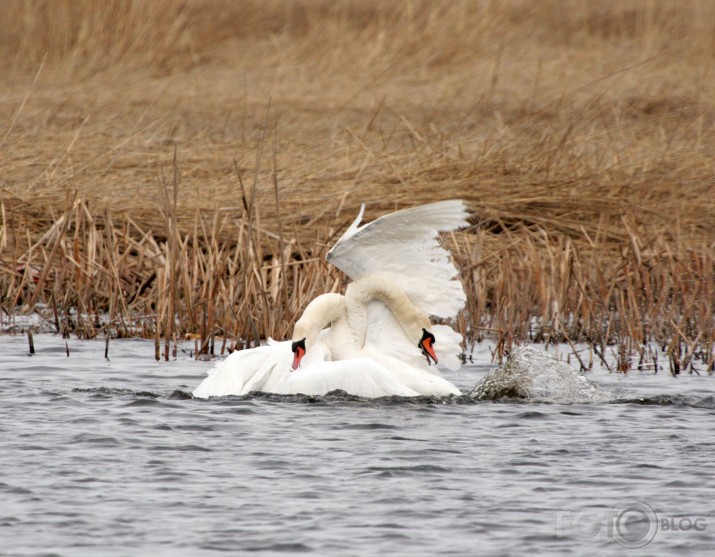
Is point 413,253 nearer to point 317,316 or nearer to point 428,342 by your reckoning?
point 428,342

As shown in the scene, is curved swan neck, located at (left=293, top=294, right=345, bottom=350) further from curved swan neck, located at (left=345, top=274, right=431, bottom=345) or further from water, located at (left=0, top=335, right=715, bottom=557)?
water, located at (left=0, top=335, right=715, bottom=557)

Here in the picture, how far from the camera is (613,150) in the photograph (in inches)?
670

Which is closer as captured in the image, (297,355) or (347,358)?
(297,355)

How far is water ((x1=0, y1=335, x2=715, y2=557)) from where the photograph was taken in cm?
509

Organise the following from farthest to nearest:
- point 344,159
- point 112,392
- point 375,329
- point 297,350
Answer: point 344,159 → point 375,329 → point 112,392 → point 297,350

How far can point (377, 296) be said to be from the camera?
8445 mm

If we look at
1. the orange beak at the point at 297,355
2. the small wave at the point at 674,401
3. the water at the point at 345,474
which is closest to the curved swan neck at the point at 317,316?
the orange beak at the point at 297,355

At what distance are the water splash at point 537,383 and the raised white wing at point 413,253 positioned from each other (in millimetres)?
516

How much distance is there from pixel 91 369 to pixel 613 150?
9486 mm

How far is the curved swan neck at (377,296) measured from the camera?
8.38 m

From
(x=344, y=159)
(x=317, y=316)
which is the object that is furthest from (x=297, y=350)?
(x=344, y=159)

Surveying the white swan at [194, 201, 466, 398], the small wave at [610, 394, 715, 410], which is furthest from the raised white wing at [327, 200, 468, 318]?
the small wave at [610, 394, 715, 410]

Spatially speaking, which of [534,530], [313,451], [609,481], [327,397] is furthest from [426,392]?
[534,530]

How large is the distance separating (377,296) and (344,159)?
7.76 meters
